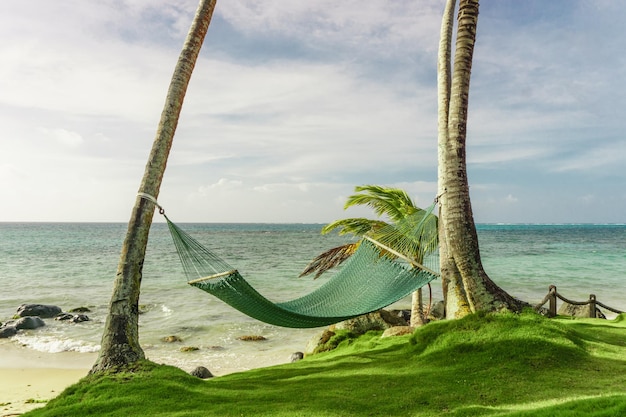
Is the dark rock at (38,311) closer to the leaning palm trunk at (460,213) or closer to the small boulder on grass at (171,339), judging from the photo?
the small boulder on grass at (171,339)

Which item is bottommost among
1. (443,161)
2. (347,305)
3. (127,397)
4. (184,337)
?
(184,337)

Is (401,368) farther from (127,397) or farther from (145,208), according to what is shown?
(145,208)

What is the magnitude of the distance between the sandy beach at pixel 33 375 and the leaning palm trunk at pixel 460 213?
14.8ft

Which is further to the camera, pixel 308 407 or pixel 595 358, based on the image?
pixel 595 358

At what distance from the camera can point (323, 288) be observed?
205 inches

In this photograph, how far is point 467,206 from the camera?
468 centimetres

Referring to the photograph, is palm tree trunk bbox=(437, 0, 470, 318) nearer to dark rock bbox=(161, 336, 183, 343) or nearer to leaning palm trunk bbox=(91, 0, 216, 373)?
leaning palm trunk bbox=(91, 0, 216, 373)

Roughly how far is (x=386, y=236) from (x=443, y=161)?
105cm

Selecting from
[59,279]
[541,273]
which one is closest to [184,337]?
[59,279]

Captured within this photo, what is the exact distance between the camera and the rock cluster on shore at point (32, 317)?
9.05 metres

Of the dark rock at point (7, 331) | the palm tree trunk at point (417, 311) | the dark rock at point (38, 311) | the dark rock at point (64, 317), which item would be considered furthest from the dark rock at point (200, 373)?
the dark rock at point (38, 311)

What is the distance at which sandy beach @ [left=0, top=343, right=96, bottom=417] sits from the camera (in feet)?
17.3

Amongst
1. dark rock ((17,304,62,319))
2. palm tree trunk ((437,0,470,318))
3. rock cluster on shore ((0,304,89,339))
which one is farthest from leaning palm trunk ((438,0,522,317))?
dark rock ((17,304,62,319))

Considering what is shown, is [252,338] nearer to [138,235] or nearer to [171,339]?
[171,339]
